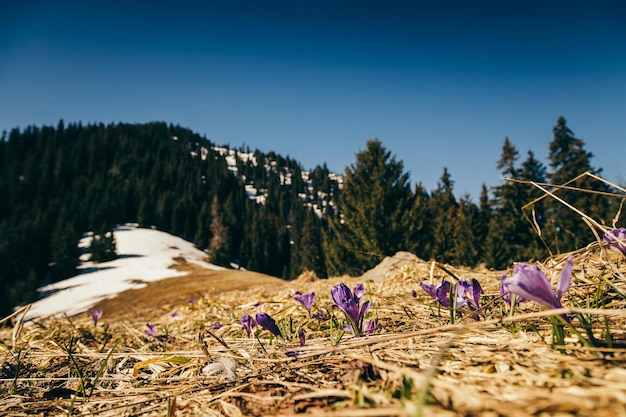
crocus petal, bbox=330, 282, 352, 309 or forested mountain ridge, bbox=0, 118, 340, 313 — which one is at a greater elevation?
forested mountain ridge, bbox=0, 118, 340, 313

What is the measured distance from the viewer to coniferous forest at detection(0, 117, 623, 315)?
2133cm

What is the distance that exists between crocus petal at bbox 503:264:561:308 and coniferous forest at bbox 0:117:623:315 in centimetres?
53

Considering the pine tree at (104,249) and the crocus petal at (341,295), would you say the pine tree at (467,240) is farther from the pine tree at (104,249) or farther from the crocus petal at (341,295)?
the pine tree at (104,249)

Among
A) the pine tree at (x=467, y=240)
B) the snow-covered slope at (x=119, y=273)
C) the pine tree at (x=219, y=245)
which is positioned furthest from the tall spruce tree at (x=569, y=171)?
the pine tree at (x=219, y=245)

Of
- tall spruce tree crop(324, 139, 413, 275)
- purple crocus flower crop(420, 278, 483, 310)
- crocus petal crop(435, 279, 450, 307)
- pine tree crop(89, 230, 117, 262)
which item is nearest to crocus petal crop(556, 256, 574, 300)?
purple crocus flower crop(420, 278, 483, 310)

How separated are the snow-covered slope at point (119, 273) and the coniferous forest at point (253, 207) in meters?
3.47

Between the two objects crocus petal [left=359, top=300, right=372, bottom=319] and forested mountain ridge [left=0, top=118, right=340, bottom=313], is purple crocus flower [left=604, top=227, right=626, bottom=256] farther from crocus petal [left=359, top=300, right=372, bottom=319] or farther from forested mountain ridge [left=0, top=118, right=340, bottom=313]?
forested mountain ridge [left=0, top=118, right=340, bottom=313]

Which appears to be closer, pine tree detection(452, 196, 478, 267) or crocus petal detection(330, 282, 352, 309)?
crocus petal detection(330, 282, 352, 309)

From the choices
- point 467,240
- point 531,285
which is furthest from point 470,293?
point 467,240

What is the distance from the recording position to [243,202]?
96.8 meters

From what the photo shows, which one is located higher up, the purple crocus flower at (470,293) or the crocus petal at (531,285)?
the crocus petal at (531,285)

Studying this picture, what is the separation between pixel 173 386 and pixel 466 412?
3.31ft

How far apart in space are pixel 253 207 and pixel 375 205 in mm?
76689

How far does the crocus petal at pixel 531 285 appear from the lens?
0.82 metres
